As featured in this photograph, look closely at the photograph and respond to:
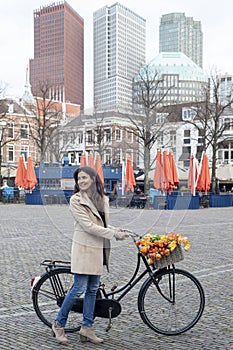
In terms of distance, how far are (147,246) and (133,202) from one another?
50 centimetres

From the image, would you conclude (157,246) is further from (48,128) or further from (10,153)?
(10,153)

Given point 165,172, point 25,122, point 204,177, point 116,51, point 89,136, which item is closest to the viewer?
point 116,51

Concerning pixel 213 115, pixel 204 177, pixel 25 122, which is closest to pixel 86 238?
pixel 204 177

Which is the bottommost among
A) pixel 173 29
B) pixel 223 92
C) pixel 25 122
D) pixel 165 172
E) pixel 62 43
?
pixel 165 172

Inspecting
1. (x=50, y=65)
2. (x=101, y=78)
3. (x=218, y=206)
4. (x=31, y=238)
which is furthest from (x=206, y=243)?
(x=218, y=206)

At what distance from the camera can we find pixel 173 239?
17.0 feet

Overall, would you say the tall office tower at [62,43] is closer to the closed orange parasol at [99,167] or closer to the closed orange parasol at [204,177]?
the closed orange parasol at [99,167]

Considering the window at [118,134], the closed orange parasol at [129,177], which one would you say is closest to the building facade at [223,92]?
the closed orange parasol at [129,177]

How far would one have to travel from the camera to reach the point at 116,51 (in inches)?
182

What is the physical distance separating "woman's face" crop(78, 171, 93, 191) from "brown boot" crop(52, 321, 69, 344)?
4.79ft

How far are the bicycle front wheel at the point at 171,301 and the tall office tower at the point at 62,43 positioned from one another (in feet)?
6.94

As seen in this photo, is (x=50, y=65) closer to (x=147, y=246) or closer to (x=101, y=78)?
(x=101, y=78)

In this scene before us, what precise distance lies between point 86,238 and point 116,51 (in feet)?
5.93

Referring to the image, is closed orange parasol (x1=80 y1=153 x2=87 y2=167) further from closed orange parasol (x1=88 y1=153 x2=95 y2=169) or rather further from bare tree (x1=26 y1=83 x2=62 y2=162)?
bare tree (x1=26 y1=83 x2=62 y2=162)
